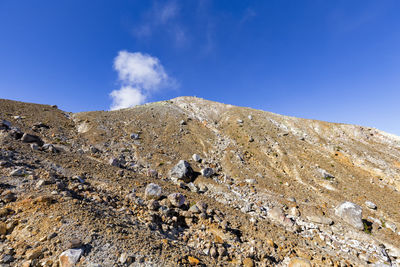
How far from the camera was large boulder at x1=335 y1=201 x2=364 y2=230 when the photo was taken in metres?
17.0

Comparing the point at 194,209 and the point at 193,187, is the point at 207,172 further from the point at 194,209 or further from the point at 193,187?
the point at 194,209

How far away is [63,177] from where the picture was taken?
41.9 ft

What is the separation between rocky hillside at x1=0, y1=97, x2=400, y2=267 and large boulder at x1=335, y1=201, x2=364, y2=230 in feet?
0.33

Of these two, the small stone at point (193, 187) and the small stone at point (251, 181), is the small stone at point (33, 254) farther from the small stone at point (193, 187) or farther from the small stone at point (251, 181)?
the small stone at point (251, 181)

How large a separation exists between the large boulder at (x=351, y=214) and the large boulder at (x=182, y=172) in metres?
16.8

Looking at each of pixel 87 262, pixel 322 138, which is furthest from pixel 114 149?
pixel 322 138

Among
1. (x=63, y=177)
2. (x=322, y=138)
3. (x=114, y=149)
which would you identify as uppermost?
(x=322, y=138)

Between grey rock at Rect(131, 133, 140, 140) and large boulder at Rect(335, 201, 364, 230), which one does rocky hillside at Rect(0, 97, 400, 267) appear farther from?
grey rock at Rect(131, 133, 140, 140)

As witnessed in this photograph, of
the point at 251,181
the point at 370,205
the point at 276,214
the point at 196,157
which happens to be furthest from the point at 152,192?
the point at 370,205

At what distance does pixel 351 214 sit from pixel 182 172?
60.3 feet

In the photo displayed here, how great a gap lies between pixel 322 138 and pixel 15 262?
149 ft

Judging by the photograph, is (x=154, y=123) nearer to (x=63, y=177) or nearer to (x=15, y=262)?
(x=63, y=177)

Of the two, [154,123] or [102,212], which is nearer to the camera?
[102,212]

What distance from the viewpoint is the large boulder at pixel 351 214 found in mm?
17016
